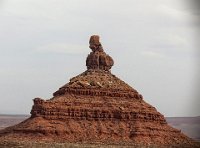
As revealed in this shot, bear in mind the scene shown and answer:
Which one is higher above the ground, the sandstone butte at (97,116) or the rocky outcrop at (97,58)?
the rocky outcrop at (97,58)

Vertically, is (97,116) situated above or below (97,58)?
below

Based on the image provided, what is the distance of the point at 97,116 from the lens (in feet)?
449

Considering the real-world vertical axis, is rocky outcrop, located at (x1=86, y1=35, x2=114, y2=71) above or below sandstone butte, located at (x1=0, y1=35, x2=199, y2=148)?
above

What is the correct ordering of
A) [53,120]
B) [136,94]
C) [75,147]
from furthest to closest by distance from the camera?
[136,94] → [53,120] → [75,147]

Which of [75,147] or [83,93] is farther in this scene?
[83,93]

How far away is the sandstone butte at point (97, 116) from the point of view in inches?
5217

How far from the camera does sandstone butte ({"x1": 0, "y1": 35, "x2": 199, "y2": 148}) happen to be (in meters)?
132

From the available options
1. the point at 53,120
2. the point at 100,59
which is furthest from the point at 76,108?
the point at 100,59

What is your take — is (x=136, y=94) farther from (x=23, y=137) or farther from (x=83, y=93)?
(x=23, y=137)

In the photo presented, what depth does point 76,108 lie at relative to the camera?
5349 inches

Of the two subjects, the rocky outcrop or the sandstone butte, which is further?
the rocky outcrop

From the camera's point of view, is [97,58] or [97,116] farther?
[97,58]

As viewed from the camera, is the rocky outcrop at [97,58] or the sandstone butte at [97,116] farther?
the rocky outcrop at [97,58]

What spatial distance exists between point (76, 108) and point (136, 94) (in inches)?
484
